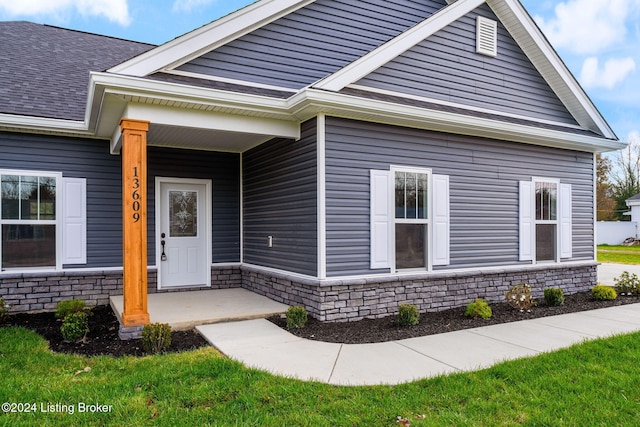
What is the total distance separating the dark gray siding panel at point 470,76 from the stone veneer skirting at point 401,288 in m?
2.94

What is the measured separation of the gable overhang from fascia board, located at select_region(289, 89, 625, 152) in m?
0.27

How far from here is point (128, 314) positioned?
5270 mm

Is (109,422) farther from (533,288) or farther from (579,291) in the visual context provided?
(579,291)

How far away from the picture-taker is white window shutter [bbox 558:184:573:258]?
8.45 metres

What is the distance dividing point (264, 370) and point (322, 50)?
5448 millimetres

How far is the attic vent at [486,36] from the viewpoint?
7766 millimetres

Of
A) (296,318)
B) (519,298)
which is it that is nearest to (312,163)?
(296,318)

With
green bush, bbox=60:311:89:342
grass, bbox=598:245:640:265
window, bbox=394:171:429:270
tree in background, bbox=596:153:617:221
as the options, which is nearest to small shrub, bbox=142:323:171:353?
green bush, bbox=60:311:89:342

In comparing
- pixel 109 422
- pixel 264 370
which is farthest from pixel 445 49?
pixel 109 422

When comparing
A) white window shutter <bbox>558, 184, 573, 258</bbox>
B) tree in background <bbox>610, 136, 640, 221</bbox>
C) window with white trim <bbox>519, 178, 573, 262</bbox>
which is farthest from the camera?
tree in background <bbox>610, 136, 640, 221</bbox>

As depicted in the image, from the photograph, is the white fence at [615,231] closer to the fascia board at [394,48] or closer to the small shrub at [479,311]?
the fascia board at [394,48]

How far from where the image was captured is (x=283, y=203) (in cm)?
696

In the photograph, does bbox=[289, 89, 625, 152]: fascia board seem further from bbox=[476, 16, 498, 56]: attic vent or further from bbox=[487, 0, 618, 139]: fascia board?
bbox=[476, 16, 498, 56]: attic vent

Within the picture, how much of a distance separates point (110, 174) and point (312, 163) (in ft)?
12.6
